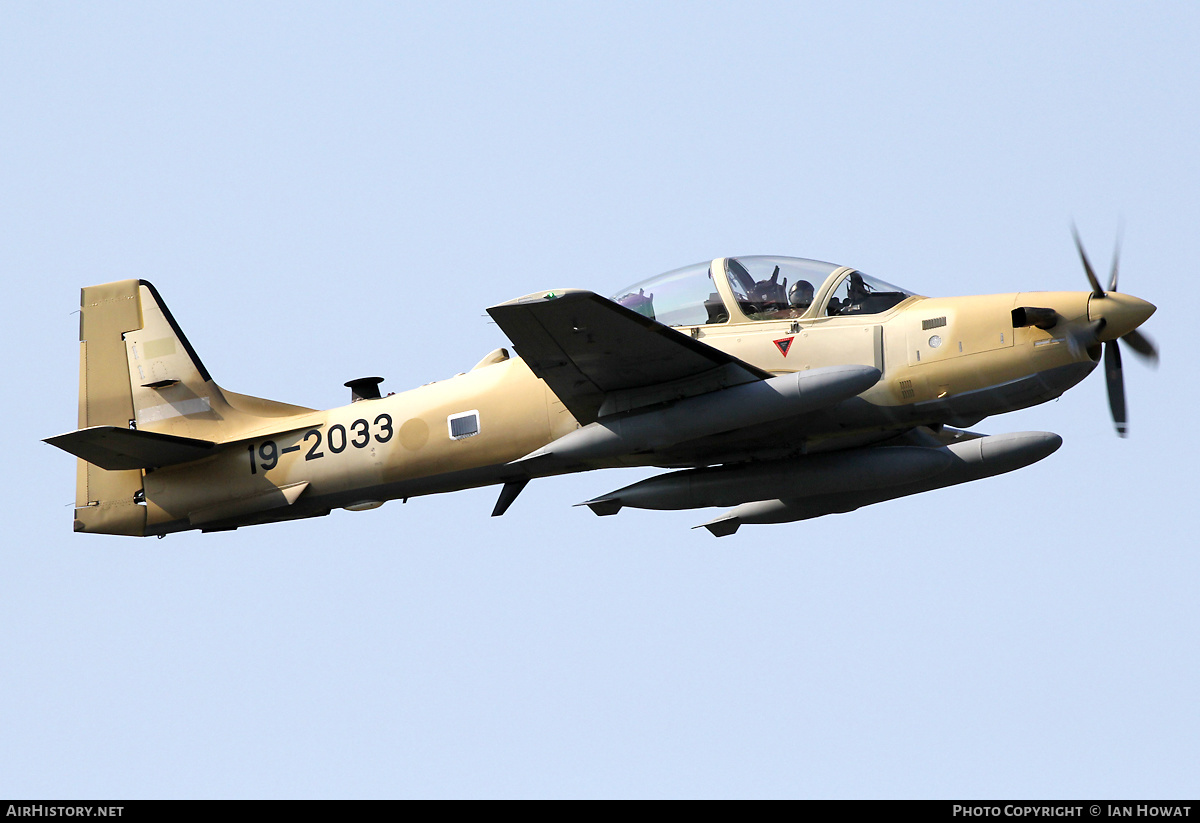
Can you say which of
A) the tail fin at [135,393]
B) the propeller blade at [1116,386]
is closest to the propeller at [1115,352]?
the propeller blade at [1116,386]

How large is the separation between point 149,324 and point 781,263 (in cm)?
894

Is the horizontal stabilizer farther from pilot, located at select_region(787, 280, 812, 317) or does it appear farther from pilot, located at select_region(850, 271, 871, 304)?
pilot, located at select_region(850, 271, 871, 304)

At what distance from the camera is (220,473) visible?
17453mm

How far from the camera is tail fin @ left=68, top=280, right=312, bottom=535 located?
58.7ft

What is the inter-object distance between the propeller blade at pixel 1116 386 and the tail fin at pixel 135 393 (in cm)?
980

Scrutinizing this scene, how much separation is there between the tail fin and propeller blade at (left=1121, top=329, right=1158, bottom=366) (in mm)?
10089

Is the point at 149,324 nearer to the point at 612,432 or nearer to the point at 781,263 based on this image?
the point at 612,432

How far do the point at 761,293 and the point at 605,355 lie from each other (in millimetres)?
2189

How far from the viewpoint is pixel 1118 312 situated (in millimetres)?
14094

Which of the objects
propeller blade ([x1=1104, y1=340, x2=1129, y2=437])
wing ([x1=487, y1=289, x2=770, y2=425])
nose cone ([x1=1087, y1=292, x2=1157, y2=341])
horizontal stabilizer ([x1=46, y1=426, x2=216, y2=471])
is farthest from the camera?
horizontal stabilizer ([x1=46, y1=426, x2=216, y2=471])

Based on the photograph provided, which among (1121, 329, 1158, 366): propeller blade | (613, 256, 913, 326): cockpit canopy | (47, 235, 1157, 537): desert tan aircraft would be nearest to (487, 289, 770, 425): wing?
(47, 235, 1157, 537): desert tan aircraft

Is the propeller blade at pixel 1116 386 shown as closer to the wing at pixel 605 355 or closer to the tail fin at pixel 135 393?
the wing at pixel 605 355
